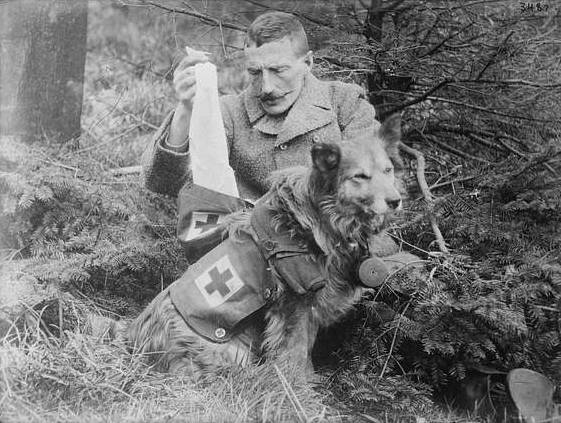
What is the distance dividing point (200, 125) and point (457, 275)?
1259 mm

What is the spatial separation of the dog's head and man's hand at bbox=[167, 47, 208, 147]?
60cm

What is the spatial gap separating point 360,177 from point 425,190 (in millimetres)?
Answer: 963

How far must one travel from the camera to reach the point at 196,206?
308 centimetres

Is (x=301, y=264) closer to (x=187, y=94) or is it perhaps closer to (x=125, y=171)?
(x=187, y=94)

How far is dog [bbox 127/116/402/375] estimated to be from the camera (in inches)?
106

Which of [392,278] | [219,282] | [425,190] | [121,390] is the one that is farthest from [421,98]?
[121,390]

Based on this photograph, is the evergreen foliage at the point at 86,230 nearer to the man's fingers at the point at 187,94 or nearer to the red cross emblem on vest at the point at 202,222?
the red cross emblem on vest at the point at 202,222

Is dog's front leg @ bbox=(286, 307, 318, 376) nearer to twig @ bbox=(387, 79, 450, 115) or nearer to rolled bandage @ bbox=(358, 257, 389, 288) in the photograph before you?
rolled bandage @ bbox=(358, 257, 389, 288)

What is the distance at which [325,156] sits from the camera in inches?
103

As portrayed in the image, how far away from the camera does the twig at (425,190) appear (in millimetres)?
3260

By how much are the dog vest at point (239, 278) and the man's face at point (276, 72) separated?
0.45 meters

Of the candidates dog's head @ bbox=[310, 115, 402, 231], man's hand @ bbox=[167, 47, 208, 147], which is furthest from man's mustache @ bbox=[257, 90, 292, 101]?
dog's head @ bbox=[310, 115, 402, 231]

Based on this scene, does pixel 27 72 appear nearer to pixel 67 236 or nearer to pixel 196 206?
pixel 67 236

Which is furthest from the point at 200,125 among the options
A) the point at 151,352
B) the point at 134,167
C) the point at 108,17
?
the point at 108,17
